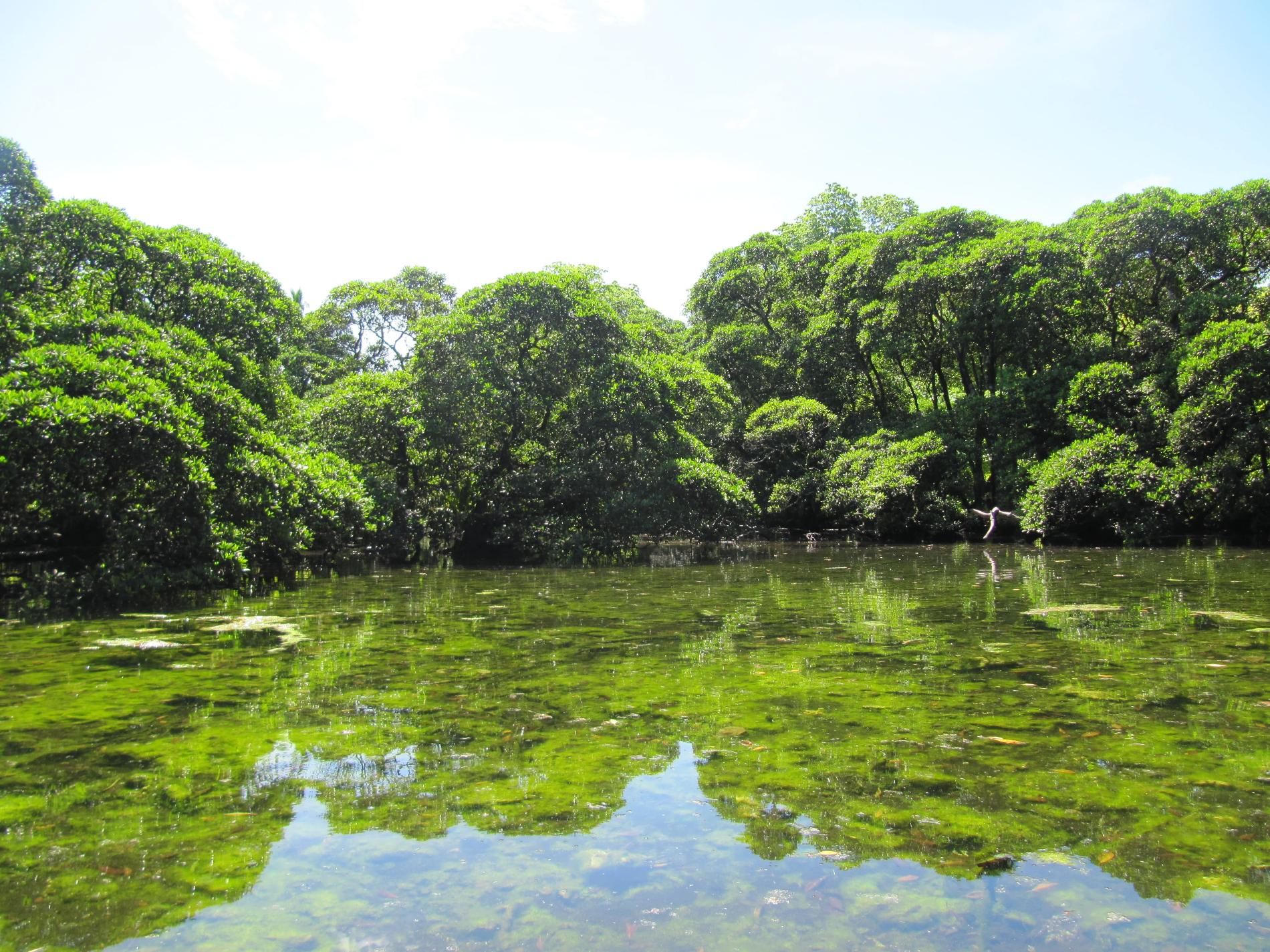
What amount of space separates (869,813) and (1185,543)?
68.8 ft

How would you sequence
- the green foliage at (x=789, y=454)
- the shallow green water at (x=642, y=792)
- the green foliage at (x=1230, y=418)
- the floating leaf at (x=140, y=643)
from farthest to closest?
the green foliage at (x=789, y=454), the green foliage at (x=1230, y=418), the floating leaf at (x=140, y=643), the shallow green water at (x=642, y=792)

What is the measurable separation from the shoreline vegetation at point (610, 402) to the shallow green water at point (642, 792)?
445 cm

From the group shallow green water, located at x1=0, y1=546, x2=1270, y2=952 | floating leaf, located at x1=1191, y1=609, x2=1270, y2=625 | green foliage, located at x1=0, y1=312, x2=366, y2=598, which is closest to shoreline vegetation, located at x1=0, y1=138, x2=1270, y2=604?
green foliage, located at x1=0, y1=312, x2=366, y2=598

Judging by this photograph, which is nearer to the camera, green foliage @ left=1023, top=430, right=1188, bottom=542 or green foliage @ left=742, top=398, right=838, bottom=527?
green foliage @ left=1023, top=430, right=1188, bottom=542

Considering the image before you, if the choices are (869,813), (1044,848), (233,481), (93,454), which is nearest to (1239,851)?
(1044,848)

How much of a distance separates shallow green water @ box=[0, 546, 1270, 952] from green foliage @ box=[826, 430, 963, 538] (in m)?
17.8

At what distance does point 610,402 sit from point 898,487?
1019 centimetres

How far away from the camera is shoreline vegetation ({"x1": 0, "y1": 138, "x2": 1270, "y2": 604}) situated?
10891 millimetres

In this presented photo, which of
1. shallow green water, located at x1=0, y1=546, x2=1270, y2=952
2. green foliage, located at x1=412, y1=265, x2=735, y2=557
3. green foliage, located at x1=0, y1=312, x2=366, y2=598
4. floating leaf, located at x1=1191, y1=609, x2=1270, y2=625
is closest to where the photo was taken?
shallow green water, located at x1=0, y1=546, x2=1270, y2=952

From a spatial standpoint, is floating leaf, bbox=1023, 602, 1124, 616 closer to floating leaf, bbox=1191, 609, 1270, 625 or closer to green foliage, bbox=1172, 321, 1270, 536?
floating leaf, bbox=1191, 609, 1270, 625

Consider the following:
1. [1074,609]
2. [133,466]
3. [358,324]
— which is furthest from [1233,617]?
[358,324]

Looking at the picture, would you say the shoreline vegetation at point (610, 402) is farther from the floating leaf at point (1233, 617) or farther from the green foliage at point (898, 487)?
the floating leaf at point (1233, 617)

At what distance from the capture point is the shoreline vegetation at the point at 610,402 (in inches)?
429

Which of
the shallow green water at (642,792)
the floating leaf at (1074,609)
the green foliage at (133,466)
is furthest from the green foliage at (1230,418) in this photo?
the green foliage at (133,466)
